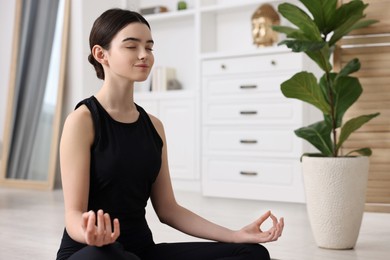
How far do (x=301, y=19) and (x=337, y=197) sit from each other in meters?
0.83

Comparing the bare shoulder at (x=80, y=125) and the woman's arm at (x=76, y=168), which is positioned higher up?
the bare shoulder at (x=80, y=125)

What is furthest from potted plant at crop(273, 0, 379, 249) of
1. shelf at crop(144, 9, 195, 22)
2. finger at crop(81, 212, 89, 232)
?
shelf at crop(144, 9, 195, 22)

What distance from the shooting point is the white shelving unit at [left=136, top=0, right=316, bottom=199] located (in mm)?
4426

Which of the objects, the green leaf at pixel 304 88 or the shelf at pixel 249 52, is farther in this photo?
the shelf at pixel 249 52

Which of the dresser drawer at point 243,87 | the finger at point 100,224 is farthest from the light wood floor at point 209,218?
the finger at point 100,224

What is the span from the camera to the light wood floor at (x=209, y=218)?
2.71 metres

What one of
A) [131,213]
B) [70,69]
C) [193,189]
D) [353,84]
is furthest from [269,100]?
[131,213]

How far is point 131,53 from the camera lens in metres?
1.58

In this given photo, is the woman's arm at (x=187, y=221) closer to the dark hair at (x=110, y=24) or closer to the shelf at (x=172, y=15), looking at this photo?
the dark hair at (x=110, y=24)

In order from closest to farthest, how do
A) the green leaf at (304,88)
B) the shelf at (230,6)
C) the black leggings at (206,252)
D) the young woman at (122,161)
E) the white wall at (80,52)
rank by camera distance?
the young woman at (122,161) < the black leggings at (206,252) < the green leaf at (304,88) < the shelf at (230,6) < the white wall at (80,52)

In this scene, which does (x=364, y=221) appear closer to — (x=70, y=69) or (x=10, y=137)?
(x=70, y=69)

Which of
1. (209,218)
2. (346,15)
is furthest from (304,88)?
(209,218)

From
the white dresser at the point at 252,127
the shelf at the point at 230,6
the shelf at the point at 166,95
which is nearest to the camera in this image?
the white dresser at the point at 252,127

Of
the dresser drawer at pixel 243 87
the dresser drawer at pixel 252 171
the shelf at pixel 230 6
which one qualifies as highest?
the shelf at pixel 230 6
